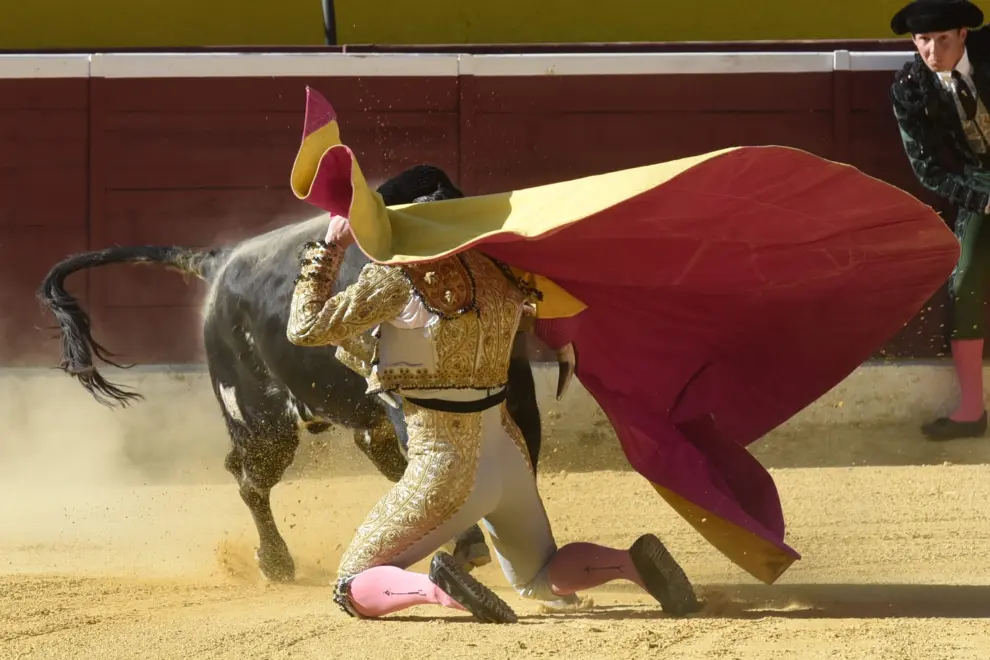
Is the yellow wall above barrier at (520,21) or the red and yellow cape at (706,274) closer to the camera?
the red and yellow cape at (706,274)

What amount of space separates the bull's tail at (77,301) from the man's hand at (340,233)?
51.8 inches

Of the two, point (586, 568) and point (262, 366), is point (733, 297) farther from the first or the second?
point (262, 366)

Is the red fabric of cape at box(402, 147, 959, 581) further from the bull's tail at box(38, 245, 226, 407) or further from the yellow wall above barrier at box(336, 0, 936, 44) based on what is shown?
the yellow wall above barrier at box(336, 0, 936, 44)

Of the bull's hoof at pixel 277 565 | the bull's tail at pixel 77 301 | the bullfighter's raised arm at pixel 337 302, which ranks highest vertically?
the bullfighter's raised arm at pixel 337 302

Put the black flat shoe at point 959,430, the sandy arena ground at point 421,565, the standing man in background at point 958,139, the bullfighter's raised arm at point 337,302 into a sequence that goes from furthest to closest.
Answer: the black flat shoe at point 959,430 < the standing man in background at point 958,139 < the bullfighter's raised arm at point 337,302 < the sandy arena ground at point 421,565

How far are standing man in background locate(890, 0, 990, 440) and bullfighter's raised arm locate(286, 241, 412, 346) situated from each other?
304cm

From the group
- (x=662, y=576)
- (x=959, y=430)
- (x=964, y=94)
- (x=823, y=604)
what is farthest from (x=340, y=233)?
(x=959, y=430)

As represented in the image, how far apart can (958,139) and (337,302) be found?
10.8 ft

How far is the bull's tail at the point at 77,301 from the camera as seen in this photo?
438cm

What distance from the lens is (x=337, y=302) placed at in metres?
3.09

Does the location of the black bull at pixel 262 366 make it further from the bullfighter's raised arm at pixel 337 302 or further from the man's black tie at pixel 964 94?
the man's black tie at pixel 964 94

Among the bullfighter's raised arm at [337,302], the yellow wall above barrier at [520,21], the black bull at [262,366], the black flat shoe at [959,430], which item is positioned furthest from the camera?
the yellow wall above barrier at [520,21]

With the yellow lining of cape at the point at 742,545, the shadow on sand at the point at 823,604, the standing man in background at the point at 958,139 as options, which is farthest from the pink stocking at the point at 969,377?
the yellow lining of cape at the point at 742,545

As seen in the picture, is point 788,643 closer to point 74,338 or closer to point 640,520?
point 640,520
